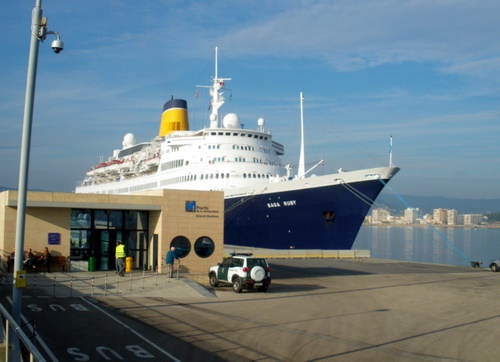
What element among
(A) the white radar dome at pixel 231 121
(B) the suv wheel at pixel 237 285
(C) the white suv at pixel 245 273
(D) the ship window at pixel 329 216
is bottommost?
(B) the suv wheel at pixel 237 285

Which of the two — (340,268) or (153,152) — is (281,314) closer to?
(340,268)

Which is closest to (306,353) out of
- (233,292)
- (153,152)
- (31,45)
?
(31,45)

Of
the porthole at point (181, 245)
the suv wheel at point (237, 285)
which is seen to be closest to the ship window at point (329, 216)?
the porthole at point (181, 245)

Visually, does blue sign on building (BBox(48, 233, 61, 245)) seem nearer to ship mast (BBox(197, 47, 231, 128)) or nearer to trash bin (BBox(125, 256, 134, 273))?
trash bin (BBox(125, 256, 134, 273))

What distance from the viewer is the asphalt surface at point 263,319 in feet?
33.7

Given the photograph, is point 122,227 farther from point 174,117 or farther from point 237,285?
point 174,117

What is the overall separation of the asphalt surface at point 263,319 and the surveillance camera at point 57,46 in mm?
4674

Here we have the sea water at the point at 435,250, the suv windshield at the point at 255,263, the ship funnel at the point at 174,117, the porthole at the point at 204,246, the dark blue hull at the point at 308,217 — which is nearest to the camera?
the suv windshield at the point at 255,263

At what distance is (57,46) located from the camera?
9227mm

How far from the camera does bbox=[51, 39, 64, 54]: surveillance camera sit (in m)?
9.20

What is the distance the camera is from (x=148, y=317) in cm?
1347

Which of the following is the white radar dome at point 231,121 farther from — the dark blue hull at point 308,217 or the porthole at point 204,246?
the porthole at point 204,246

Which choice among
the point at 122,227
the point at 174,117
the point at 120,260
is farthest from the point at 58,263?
the point at 174,117

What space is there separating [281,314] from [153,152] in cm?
4256
